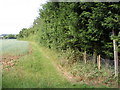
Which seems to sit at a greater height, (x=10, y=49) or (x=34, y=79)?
(x=10, y=49)

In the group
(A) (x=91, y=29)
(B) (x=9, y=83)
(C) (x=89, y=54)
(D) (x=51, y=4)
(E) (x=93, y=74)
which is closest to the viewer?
(B) (x=9, y=83)

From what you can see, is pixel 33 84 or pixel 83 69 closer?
pixel 33 84

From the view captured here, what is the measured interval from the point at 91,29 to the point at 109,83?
1.94 meters

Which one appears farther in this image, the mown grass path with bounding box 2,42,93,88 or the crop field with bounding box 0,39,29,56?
the crop field with bounding box 0,39,29,56

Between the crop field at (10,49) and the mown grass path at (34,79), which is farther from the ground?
the crop field at (10,49)

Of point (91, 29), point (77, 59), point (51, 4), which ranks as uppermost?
point (51, 4)

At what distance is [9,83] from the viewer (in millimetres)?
3623

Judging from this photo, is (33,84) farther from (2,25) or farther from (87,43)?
(87,43)

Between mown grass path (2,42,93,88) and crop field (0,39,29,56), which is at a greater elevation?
crop field (0,39,29,56)

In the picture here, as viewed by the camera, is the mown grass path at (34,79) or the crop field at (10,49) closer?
the mown grass path at (34,79)

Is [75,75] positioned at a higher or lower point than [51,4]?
lower

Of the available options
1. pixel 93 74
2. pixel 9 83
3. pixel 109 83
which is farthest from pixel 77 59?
pixel 9 83

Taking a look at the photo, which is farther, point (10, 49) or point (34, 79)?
point (10, 49)

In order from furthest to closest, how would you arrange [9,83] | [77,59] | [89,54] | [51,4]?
[51,4] < [77,59] < [89,54] < [9,83]
